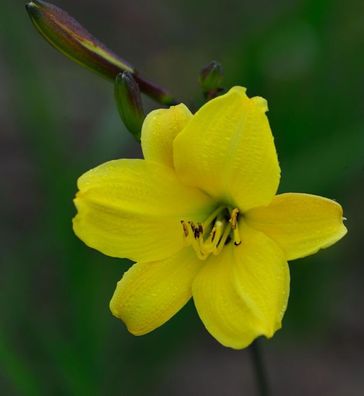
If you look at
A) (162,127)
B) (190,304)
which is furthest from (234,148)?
(190,304)

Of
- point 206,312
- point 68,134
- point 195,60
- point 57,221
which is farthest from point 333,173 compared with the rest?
point 68,134

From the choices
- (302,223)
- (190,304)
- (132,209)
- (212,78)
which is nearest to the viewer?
(302,223)

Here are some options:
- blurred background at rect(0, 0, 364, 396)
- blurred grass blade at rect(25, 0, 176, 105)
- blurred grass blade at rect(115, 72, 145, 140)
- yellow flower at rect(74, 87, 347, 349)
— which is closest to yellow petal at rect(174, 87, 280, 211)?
yellow flower at rect(74, 87, 347, 349)

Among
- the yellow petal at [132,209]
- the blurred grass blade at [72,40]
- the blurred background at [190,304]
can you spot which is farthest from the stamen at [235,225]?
the blurred background at [190,304]

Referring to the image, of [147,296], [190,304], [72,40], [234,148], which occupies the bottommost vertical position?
[190,304]

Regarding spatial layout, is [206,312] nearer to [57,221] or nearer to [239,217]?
[239,217]

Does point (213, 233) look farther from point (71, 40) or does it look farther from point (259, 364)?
point (71, 40)

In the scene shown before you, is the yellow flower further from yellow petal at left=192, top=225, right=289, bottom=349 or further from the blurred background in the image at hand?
the blurred background
